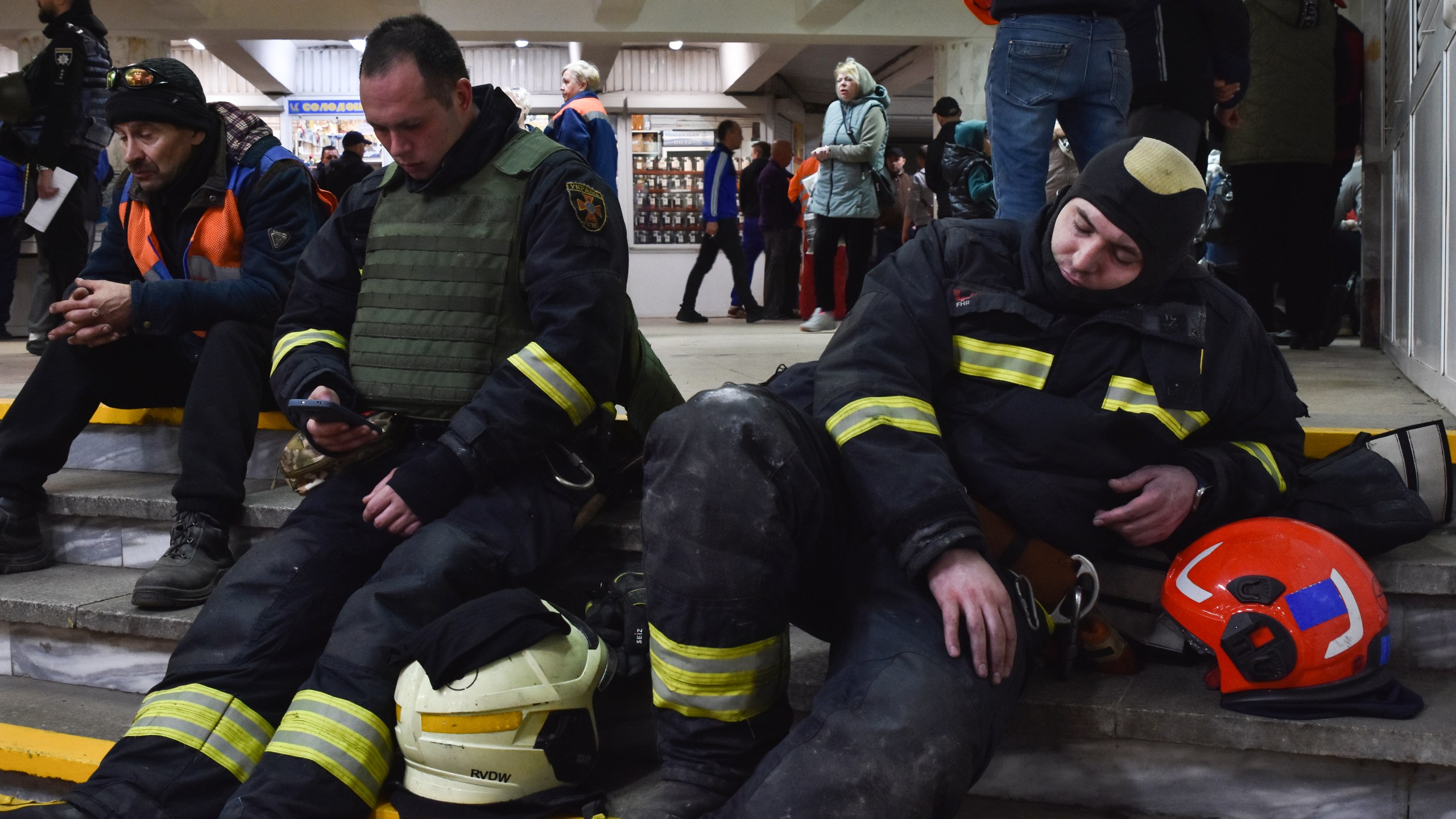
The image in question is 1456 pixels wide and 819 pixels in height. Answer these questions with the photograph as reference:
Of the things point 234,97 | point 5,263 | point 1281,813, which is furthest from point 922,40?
point 1281,813

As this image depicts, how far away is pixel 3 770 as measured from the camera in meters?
2.35

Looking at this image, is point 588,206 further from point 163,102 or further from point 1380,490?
point 1380,490

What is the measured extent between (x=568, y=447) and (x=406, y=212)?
654 millimetres

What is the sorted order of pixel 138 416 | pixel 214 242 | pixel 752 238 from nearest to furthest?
pixel 214 242 < pixel 138 416 < pixel 752 238

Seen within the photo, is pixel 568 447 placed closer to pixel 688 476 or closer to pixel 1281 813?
pixel 688 476

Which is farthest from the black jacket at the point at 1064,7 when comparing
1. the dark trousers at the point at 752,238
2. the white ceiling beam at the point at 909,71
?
the white ceiling beam at the point at 909,71

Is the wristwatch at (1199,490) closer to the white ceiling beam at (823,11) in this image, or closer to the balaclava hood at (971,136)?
the balaclava hood at (971,136)

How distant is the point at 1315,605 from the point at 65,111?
564 centimetres

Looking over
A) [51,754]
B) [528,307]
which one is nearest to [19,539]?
[51,754]

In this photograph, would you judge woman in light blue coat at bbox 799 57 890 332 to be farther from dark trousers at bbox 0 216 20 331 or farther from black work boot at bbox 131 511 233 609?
black work boot at bbox 131 511 233 609

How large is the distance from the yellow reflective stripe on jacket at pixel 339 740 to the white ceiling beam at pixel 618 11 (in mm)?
9060

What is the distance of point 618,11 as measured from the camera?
10359 mm

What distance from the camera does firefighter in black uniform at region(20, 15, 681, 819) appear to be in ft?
6.48

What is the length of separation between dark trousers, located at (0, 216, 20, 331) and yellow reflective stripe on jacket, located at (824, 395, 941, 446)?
22.6ft
